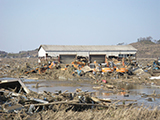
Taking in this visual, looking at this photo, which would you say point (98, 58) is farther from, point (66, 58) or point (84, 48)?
point (66, 58)

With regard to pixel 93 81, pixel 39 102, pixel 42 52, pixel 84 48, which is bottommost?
pixel 93 81

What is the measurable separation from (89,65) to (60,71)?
3.42m

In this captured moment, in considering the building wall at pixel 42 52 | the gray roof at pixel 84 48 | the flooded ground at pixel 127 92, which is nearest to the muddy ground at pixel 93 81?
the flooded ground at pixel 127 92

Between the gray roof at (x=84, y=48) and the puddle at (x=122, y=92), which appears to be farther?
the gray roof at (x=84, y=48)

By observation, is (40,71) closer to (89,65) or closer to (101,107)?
(89,65)

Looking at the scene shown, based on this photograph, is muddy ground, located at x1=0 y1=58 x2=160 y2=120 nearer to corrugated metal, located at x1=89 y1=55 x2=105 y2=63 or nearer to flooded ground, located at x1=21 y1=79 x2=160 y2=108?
flooded ground, located at x1=21 y1=79 x2=160 y2=108

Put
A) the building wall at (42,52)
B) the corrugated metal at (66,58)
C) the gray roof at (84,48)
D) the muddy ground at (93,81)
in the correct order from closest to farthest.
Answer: the muddy ground at (93,81)
the corrugated metal at (66,58)
the building wall at (42,52)
the gray roof at (84,48)

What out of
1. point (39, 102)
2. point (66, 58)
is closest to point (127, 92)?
point (39, 102)

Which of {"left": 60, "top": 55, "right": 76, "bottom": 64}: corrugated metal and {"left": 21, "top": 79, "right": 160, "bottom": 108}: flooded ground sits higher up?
{"left": 60, "top": 55, "right": 76, "bottom": 64}: corrugated metal

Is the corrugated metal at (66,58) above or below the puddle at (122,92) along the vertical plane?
above

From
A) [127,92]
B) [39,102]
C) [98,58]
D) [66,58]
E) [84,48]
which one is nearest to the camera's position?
[39,102]

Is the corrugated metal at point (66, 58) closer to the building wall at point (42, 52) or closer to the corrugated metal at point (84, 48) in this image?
the corrugated metal at point (84, 48)

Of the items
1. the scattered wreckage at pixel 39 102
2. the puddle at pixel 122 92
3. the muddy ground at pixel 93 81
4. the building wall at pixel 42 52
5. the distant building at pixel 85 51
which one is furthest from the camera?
the building wall at pixel 42 52

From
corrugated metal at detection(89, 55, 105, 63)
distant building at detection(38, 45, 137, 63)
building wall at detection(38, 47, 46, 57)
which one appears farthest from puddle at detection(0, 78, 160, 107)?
building wall at detection(38, 47, 46, 57)
